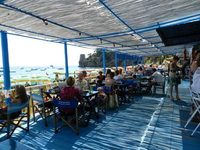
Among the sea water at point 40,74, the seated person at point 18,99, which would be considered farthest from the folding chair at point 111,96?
the sea water at point 40,74

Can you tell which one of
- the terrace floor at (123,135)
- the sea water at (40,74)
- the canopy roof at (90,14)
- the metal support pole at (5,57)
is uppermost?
the canopy roof at (90,14)

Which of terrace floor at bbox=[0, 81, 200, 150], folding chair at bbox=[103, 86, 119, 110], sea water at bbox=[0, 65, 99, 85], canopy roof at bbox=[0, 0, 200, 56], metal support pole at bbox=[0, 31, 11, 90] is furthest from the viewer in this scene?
sea water at bbox=[0, 65, 99, 85]

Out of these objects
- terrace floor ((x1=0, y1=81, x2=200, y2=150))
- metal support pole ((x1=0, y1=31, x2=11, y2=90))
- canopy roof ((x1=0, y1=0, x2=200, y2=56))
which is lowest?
terrace floor ((x1=0, y1=81, x2=200, y2=150))

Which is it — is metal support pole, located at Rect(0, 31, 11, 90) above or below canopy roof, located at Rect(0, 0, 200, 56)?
below

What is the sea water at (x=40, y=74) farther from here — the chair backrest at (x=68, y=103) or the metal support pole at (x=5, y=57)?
the chair backrest at (x=68, y=103)

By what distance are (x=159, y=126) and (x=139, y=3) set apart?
2.58 m

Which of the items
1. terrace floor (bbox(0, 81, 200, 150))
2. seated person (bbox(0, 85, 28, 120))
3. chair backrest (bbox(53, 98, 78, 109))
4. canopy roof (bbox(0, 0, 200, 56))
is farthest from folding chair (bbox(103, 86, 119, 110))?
seated person (bbox(0, 85, 28, 120))

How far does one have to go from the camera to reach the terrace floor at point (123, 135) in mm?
3377

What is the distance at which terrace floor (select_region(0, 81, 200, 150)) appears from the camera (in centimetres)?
338

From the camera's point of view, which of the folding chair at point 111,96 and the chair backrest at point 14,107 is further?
the folding chair at point 111,96

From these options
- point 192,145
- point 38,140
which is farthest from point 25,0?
point 192,145

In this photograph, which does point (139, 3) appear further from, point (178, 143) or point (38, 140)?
point (38, 140)

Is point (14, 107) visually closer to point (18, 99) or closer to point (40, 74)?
point (18, 99)

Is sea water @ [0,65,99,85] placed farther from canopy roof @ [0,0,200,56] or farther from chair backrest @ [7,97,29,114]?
chair backrest @ [7,97,29,114]
